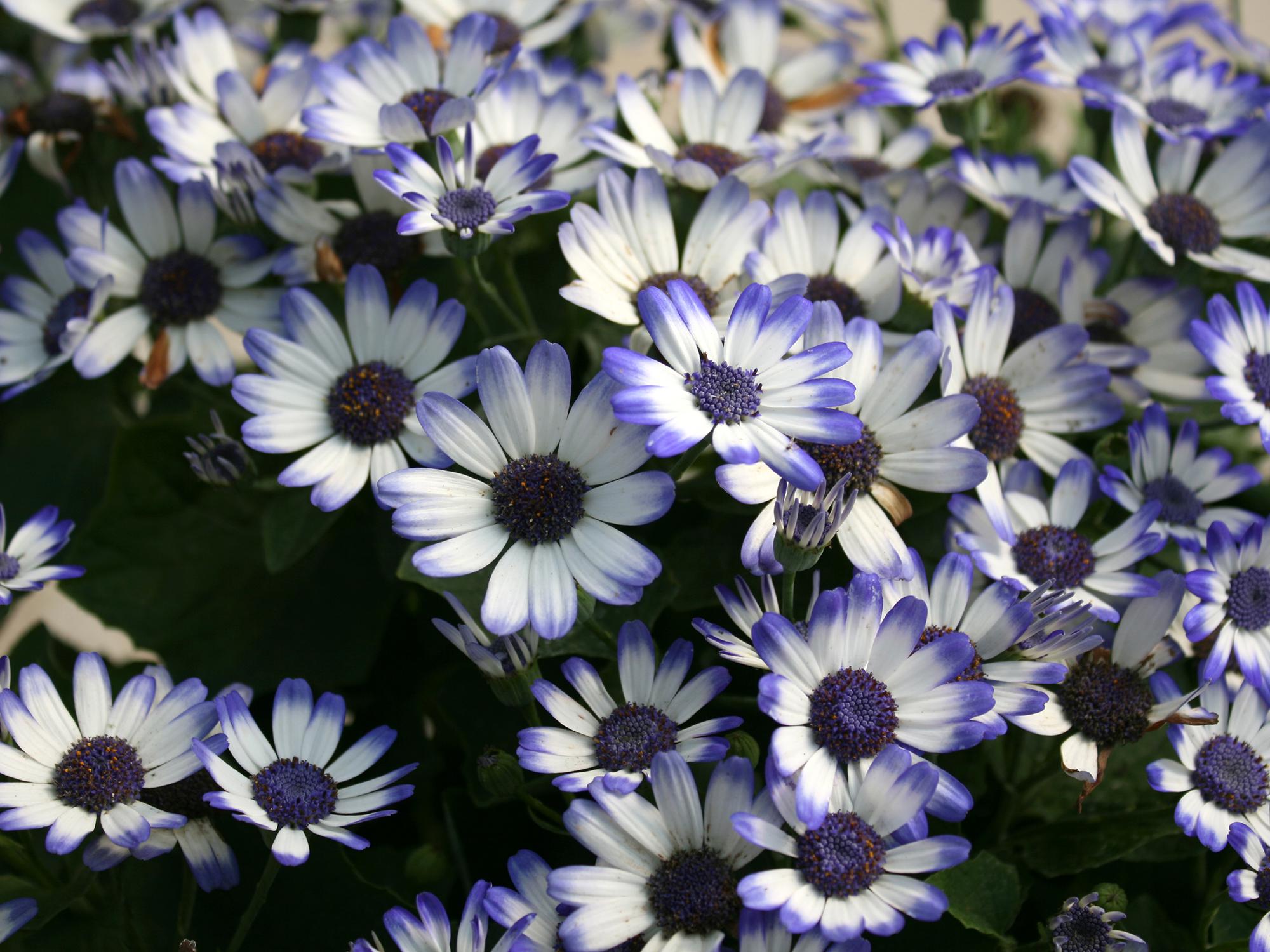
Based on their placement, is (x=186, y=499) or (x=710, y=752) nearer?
(x=710, y=752)

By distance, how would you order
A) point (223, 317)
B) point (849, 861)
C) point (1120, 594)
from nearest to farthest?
point (849, 861) → point (1120, 594) → point (223, 317)

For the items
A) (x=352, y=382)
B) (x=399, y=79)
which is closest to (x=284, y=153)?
(x=399, y=79)

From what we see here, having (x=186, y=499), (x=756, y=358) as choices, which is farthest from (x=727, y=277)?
(x=186, y=499)

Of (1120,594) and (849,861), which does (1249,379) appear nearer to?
(1120,594)

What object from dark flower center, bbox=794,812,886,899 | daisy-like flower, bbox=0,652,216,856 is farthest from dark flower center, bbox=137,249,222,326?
dark flower center, bbox=794,812,886,899

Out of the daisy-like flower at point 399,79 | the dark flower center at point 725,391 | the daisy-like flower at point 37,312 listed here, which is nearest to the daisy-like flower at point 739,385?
the dark flower center at point 725,391

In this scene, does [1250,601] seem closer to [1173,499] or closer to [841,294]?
[1173,499]

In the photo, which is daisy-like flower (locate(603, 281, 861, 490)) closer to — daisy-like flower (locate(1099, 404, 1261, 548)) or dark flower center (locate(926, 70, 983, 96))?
daisy-like flower (locate(1099, 404, 1261, 548))
